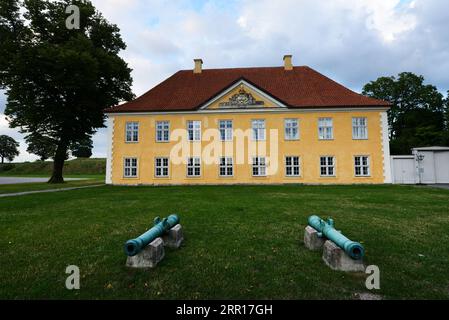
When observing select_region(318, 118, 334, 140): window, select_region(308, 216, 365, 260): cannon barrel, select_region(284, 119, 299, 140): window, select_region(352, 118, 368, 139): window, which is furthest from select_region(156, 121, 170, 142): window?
select_region(308, 216, 365, 260): cannon barrel

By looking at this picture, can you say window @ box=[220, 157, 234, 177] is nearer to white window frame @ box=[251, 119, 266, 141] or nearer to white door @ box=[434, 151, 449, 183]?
white window frame @ box=[251, 119, 266, 141]

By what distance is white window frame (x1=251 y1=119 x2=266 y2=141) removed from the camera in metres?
23.7

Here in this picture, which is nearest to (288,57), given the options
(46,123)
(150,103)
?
(150,103)

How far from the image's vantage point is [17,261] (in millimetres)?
4934

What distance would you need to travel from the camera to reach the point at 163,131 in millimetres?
24516

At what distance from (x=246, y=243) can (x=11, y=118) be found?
31.2m

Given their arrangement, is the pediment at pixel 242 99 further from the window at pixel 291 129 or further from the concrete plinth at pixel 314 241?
the concrete plinth at pixel 314 241

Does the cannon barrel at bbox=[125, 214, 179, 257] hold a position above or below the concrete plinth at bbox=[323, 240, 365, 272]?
above

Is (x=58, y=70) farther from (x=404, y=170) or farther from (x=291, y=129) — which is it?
(x=404, y=170)

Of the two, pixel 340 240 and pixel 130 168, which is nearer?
pixel 340 240

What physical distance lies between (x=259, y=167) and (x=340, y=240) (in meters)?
19.3

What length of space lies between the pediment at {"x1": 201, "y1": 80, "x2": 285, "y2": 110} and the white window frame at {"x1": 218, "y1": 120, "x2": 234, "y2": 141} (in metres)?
1.36

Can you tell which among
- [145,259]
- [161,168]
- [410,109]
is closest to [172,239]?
[145,259]
